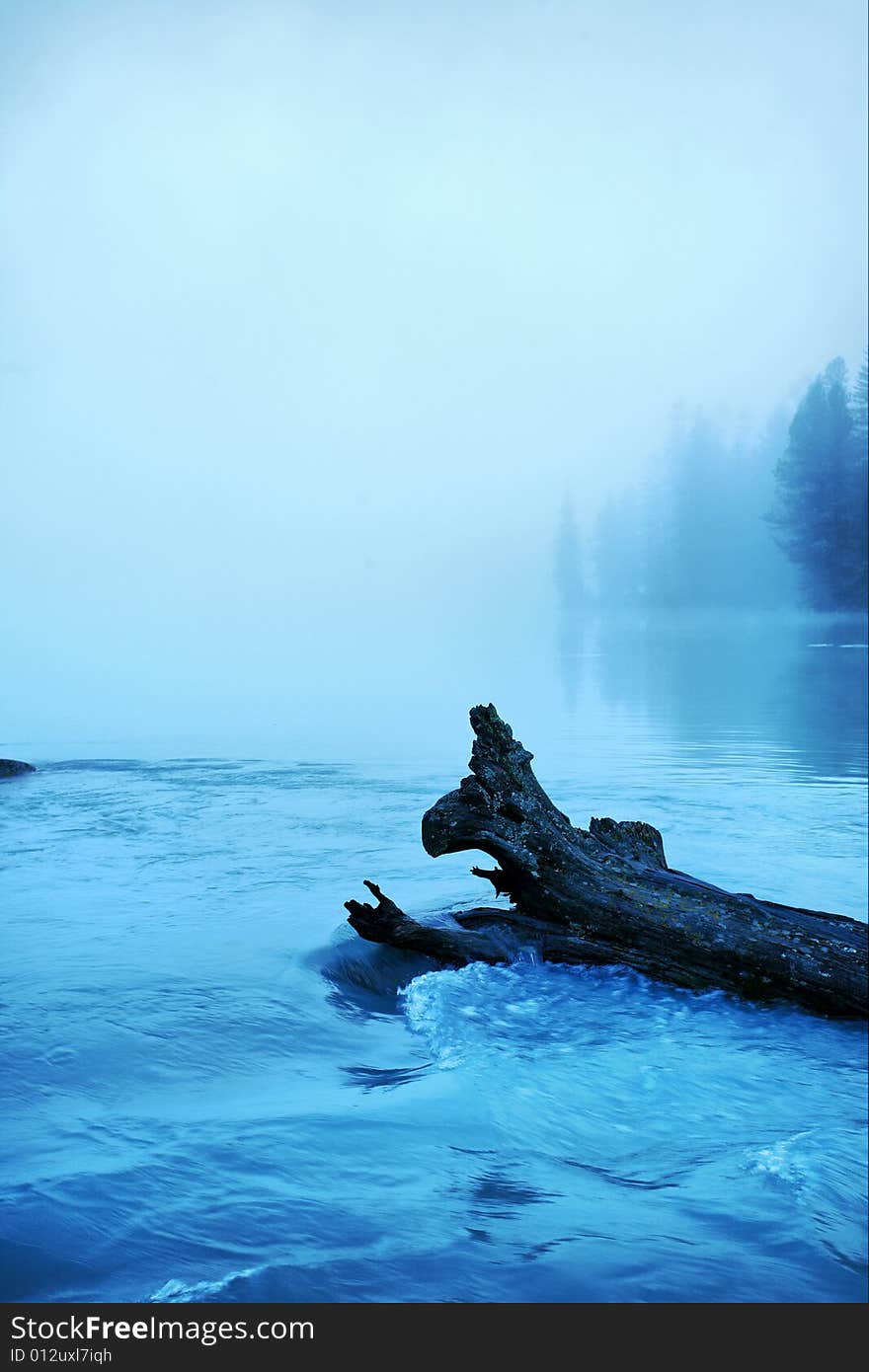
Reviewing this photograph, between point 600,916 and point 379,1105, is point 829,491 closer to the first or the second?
point 600,916

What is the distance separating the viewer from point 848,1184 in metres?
3.45

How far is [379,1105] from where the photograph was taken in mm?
4078

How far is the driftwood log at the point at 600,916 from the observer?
192 inches

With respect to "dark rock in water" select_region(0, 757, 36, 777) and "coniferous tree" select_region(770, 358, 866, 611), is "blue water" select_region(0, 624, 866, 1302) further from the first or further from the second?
"coniferous tree" select_region(770, 358, 866, 611)

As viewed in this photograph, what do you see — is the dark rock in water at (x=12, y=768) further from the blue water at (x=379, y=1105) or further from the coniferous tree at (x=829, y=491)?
the coniferous tree at (x=829, y=491)

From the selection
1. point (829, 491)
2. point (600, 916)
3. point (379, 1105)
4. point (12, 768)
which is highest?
point (829, 491)

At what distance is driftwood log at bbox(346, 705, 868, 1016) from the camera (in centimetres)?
487

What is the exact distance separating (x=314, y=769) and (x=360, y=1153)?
11.0 m

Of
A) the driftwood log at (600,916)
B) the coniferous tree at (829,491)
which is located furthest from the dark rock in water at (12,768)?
the coniferous tree at (829,491)

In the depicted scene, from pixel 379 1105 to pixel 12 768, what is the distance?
38.1 feet

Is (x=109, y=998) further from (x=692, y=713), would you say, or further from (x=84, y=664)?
(x=84, y=664)

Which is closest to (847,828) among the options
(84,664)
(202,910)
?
(202,910)

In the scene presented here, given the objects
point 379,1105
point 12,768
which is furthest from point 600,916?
point 12,768

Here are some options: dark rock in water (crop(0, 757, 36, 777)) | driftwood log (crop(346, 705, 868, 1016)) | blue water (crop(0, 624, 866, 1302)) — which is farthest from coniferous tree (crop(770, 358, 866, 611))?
driftwood log (crop(346, 705, 868, 1016))
